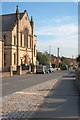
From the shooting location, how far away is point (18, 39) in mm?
82625

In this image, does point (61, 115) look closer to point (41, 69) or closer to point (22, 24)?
point (41, 69)

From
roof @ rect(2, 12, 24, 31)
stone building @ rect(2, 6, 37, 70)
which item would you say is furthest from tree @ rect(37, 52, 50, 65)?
roof @ rect(2, 12, 24, 31)

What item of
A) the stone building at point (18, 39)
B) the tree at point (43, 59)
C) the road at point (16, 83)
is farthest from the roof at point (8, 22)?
the road at point (16, 83)

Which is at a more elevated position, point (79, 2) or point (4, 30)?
point (4, 30)

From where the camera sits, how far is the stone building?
78938mm

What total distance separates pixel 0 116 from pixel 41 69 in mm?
62357

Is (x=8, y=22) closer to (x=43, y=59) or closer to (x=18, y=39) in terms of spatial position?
(x=18, y=39)

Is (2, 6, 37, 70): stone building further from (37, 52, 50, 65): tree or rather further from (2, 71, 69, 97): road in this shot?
(2, 71, 69, 97): road

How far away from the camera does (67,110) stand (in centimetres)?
1209

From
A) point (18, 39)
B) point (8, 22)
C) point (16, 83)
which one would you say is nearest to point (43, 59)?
point (18, 39)

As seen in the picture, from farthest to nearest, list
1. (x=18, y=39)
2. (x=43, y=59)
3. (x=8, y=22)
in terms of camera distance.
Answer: (x=43, y=59) < (x=8, y=22) < (x=18, y=39)

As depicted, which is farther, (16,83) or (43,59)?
(43,59)

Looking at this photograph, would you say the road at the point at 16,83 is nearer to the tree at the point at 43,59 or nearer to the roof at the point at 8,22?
the roof at the point at 8,22

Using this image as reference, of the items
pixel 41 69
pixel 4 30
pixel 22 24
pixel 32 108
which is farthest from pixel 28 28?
pixel 32 108
